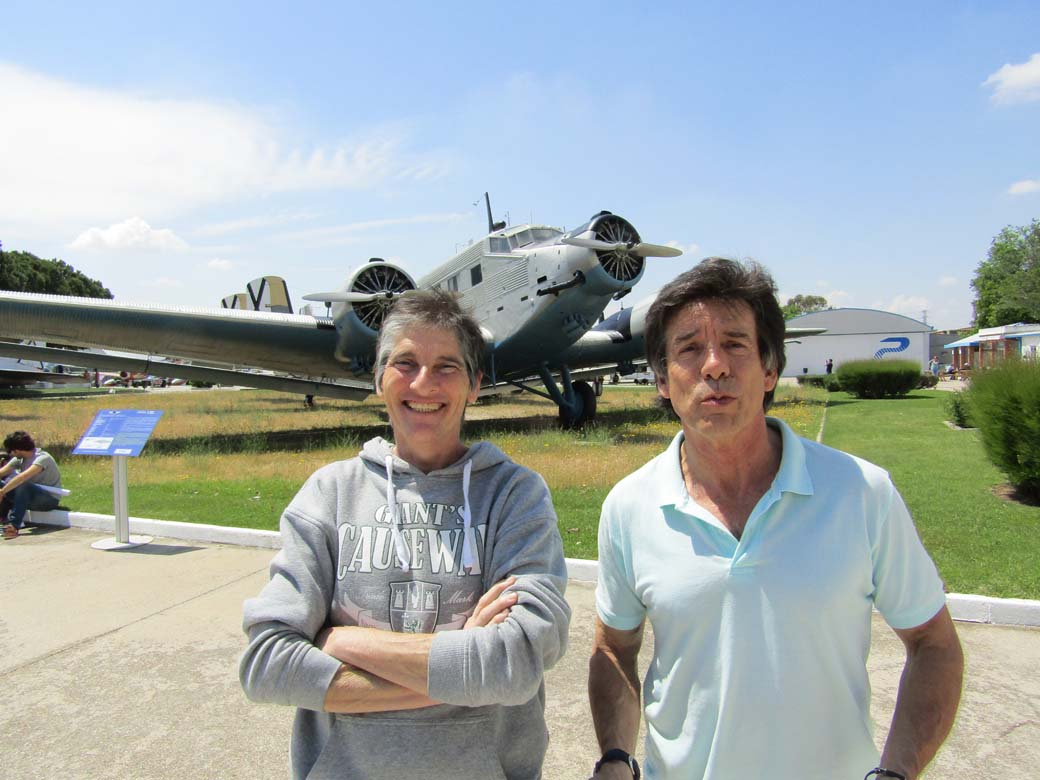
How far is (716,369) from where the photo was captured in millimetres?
1580

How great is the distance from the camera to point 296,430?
18.2 meters

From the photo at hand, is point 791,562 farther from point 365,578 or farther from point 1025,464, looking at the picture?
point 1025,464

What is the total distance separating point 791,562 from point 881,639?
3178 millimetres

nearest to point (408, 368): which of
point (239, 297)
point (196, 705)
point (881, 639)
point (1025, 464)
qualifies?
point (196, 705)

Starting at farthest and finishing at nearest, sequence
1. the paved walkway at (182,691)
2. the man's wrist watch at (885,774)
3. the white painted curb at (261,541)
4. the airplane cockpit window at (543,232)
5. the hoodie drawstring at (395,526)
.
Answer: the airplane cockpit window at (543,232) → the white painted curb at (261,541) → the paved walkway at (182,691) → the hoodie drawstring at (395,526) → the man's wrist watch at (885,774)

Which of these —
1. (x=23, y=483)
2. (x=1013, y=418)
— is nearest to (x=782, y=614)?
(x=1013, y=418)

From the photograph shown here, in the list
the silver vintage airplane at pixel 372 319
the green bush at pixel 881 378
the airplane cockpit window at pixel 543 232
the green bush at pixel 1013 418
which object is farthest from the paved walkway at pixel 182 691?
the green bush at pixel 881 378

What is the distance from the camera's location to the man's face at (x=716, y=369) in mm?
1582

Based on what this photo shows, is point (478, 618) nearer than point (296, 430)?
Yes

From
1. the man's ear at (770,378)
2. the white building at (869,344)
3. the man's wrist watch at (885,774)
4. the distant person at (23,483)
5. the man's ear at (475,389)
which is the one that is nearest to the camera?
the man's wrist watch at (885,774)

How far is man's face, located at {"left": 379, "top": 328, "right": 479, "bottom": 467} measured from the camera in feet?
5.73

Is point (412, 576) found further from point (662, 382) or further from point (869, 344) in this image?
point (869, 344)

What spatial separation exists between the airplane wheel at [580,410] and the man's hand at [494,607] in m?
14.7

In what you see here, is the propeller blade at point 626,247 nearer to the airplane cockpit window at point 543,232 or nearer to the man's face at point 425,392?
the airplane cockpit window at point 543,232
